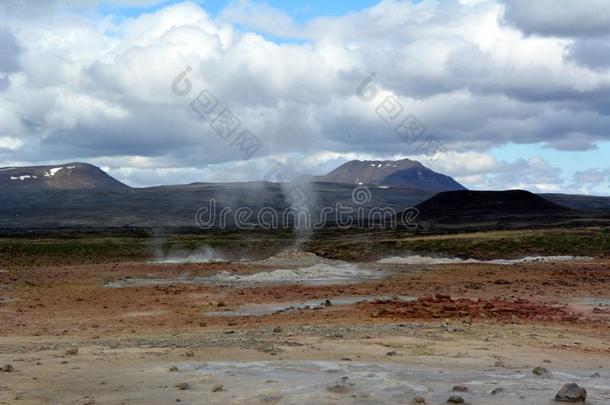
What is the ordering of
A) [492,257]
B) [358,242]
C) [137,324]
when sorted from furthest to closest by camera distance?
[358,242] → [492,257] → [137,324]

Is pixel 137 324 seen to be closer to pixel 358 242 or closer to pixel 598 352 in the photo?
pixel 598 352

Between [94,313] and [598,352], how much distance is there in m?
16.3

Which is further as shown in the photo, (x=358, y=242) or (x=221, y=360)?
(x=358, y=242)

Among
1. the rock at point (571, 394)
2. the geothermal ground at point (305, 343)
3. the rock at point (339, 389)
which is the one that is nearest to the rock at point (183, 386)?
the geothermal ground at point (305, 343)

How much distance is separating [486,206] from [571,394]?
5576 inches

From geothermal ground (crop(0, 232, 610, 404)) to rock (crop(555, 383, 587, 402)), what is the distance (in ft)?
0.67

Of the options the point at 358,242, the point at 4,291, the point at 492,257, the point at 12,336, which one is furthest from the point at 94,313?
the point at 358,242

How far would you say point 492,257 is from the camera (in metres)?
62.1

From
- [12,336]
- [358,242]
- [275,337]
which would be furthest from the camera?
[358,242]

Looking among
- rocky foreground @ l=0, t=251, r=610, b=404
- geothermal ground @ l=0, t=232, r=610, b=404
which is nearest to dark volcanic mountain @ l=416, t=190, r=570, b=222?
geothermal ground @ l=0, t=232, r=610, b=404

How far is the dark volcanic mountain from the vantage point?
143 m

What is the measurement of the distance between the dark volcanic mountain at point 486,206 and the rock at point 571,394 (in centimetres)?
13017

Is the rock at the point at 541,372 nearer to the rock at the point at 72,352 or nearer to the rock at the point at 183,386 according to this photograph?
the rock at the point at 183,386

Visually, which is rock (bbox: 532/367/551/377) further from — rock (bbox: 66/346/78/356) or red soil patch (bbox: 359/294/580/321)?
red soil patch (bbox: 359/294/580/321)
